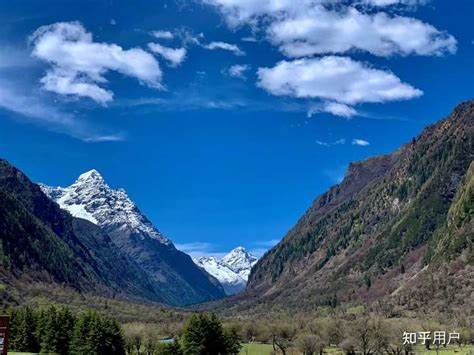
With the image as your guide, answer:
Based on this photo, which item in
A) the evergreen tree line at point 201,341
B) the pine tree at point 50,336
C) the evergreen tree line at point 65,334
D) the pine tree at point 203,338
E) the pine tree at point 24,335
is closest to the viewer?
the evergreen tree line at point 65,334

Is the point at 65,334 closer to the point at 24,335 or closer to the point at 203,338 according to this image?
the point at 24,335

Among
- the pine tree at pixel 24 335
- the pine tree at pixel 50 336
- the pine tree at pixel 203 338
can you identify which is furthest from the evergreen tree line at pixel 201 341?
the pine tree at pixel 24 335

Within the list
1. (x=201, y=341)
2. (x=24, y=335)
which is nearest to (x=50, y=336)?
(x=24, y=335)

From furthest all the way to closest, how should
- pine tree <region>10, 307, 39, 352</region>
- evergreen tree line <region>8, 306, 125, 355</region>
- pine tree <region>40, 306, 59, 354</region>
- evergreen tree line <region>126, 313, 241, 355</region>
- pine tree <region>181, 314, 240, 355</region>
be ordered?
pine tree <region>10, 307, 39, 352</region> < evergreen tree line <region>126, 313, 241, 355</region> < pine tree <region>181, 314, 240, 355</region> < pine tree <region>40, 306, 59, 354</region> < evergreen tree line <region>8, 306, 125, 355</region>

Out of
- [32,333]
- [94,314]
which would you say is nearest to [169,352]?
[94,314]

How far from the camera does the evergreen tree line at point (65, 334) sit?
18200cm

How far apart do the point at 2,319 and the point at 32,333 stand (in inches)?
6331

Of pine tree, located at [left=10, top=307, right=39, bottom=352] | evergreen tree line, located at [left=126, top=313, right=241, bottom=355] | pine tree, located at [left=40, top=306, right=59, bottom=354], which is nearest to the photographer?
pine tree, located at [left=40, top=306, right=59, bottom=354]

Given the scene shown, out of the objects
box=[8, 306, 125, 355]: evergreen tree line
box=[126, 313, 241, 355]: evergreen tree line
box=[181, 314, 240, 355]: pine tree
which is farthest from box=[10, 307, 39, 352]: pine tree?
box=[181, 314, 240, 355]: pine tree

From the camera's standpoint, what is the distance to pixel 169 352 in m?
189

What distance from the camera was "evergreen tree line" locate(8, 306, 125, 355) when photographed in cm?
18200

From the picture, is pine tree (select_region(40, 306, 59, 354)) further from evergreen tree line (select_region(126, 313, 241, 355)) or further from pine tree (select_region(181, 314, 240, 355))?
pine tree (select_region(181, 314, 240, 355))

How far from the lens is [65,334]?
187 meters

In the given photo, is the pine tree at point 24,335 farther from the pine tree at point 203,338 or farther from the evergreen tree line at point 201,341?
the pine tree at point 203,338
